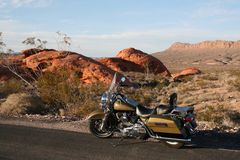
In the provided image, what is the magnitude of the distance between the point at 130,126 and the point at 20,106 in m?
6.51

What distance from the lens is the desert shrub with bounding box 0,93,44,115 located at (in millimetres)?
15156

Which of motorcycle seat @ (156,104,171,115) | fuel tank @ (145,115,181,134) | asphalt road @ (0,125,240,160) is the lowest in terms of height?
asphalt road @ (0,125,240,160)

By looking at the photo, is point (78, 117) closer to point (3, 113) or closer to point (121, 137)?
point (3, 113)

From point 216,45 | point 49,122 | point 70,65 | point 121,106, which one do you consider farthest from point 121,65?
point 216,45

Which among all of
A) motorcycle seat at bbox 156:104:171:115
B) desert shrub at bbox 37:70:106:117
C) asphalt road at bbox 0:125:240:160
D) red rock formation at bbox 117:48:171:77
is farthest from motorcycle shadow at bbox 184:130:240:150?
red rock formation at bbox 117:48:171:77

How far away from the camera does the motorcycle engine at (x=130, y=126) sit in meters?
9.78

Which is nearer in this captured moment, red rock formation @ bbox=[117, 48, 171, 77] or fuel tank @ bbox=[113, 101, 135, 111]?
fuel tank @ bbox=[113, 101, 135, 111]

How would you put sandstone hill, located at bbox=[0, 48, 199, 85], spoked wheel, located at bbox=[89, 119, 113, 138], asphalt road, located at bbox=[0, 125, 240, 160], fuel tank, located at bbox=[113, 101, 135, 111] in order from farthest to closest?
1. sandstone hill, located at bbox=[0, 48, 199, 85]
2. spoked wheel, located at bbox=[89, 119, 113, 138]
3. fuel tank, located at bbox=[113, 101, 135, 111]
4. asphalt road, located at bbox=[0, 125, 240, 160]

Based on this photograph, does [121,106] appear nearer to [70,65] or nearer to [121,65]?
[70,65]

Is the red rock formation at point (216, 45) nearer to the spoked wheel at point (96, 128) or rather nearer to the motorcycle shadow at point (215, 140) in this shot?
the motorcycle shadow at point (215, 140)

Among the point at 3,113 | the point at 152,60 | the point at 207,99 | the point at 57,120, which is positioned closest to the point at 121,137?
the point at 57,120

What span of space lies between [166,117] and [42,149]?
8.97 ft

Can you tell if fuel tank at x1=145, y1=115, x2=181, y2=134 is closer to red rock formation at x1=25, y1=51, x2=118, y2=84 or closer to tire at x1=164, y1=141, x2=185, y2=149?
tire at x1=164, y1=141, x2=185, y2=149

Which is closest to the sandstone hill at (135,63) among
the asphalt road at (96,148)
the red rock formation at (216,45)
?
the asphalt road at (96,148)
